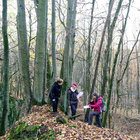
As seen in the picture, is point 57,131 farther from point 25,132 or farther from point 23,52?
point 23,52

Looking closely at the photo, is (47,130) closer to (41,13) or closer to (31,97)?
(31,97)

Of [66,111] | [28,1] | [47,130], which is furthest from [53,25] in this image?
[47,130]

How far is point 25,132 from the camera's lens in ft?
17.4

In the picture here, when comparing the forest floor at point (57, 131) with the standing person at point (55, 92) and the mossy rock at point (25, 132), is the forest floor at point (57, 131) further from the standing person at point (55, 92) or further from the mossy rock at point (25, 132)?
the standing person at point (55, 92)

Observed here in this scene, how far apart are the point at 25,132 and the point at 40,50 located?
3.47 metres

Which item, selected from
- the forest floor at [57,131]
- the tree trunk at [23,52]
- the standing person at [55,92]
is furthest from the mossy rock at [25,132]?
the tree trunk at [23,52]

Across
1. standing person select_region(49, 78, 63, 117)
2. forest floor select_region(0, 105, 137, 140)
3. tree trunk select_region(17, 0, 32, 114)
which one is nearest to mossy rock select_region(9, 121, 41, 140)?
forest floor select_region(0, 105, 137, 140)

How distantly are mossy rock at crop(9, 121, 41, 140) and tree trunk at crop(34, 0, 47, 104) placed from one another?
1619 mm

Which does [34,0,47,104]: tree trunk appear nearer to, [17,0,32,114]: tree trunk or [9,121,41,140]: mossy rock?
[17,0,32,114]: tree trunk

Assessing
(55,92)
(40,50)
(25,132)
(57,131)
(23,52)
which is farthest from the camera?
(23,52)

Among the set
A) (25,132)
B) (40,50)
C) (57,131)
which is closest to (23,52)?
(40,50)

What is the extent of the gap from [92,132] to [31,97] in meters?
3.51

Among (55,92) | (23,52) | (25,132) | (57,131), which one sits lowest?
(25,132)

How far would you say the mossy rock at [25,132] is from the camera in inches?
201
